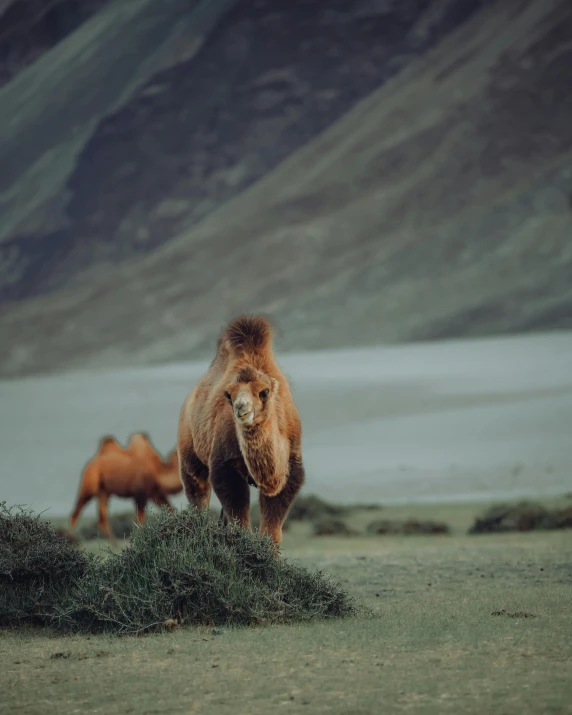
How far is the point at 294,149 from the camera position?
18588 centimetres

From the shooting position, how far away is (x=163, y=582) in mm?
9477

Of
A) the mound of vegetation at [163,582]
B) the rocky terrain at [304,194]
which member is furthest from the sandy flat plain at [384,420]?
the mound of vegetation at [163,582]

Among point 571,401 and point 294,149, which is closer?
point 571,401

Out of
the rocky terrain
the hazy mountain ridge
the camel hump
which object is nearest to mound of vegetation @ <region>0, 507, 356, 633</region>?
the camel hump

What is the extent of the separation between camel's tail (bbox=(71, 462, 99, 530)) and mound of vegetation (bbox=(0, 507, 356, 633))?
11662mm

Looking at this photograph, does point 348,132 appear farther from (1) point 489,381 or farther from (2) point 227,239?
(1) point 489,381

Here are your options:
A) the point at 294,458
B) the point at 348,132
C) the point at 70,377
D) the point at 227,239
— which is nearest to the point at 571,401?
the point at 70,377

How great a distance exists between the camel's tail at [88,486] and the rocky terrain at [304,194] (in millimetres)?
105727

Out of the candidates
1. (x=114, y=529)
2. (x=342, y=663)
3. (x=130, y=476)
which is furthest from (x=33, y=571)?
(x=114, y=529)

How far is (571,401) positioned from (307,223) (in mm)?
87632

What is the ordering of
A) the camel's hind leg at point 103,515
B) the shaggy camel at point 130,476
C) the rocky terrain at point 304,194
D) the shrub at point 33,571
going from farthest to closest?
1. the rocky terrain at point 304,194
2. the camel's hind leg at point 103,515
3. the shaggy camel at point 130,476
4. the shrub at point 33,571

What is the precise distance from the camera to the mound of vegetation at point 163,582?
30.8ft

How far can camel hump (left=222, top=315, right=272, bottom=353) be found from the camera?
11.0 meters

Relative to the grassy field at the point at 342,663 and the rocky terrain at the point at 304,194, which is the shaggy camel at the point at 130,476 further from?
the rocky terrain at the point at 304,194
